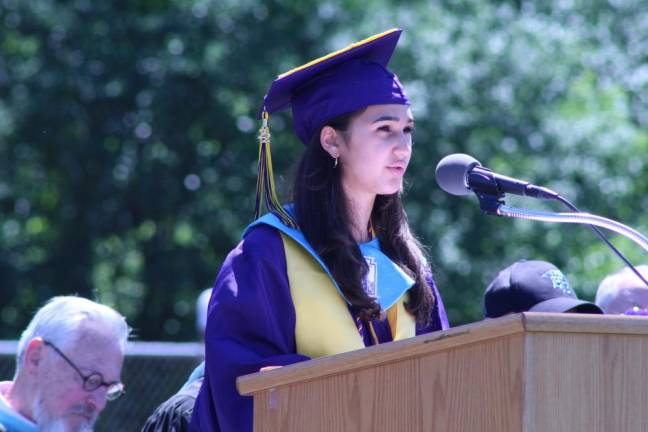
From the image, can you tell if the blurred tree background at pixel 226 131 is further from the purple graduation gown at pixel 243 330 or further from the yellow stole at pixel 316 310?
the purple graduation gown at pixel 243 330

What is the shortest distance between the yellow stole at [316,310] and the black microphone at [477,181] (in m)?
0.42

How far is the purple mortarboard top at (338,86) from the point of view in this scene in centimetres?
327

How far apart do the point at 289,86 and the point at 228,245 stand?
24.8 feet

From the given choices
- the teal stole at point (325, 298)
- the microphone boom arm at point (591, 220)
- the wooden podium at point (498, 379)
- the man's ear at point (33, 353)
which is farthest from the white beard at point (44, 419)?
the microphone boom arm at point (591, 220)

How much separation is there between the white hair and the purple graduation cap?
853 mm

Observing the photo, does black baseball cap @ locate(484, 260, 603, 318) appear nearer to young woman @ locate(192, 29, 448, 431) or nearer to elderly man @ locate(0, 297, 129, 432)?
young woman @ locate(192, 29, 448, 431)

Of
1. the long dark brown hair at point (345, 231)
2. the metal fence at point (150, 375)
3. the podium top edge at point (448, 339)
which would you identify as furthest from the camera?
the metal fence at point (150, 375)

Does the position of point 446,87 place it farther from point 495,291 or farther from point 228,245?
point 495,291

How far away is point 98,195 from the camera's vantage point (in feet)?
37.8

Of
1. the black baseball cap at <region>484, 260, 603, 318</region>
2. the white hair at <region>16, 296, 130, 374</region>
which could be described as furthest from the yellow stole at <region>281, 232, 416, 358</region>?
the white hair at <region>16, 296, 130, 374</region>

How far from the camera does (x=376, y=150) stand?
3.21m

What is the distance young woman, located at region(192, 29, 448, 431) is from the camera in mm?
2863

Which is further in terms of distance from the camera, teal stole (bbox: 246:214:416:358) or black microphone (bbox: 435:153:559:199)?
teal stole (bbox: 246:214:416:358)

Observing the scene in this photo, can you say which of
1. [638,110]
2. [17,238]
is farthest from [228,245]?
[638,110]
